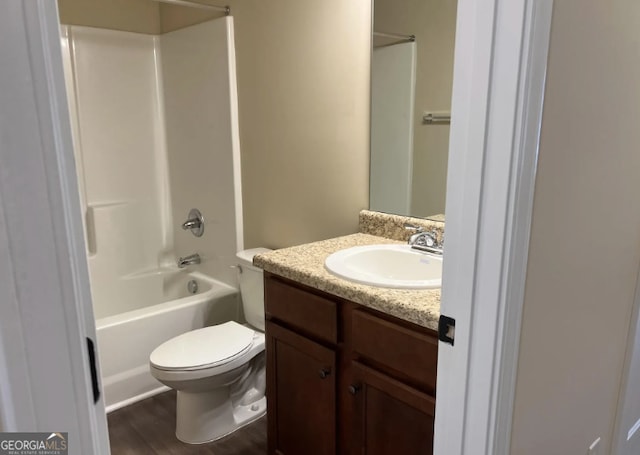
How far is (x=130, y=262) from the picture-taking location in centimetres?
300

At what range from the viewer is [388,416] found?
1307mm

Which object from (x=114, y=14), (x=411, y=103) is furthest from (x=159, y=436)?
(x=114, y=14)

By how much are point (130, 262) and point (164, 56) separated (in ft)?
4.29

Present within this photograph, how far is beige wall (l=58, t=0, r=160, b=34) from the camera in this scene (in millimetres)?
2604

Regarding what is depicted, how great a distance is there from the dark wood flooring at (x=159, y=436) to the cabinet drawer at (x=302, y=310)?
0.72 m

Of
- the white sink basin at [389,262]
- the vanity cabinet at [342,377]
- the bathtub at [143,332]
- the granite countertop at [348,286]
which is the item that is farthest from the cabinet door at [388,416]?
the bathtub at [143,332]

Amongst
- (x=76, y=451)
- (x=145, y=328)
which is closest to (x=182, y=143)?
(x=145, y=328)

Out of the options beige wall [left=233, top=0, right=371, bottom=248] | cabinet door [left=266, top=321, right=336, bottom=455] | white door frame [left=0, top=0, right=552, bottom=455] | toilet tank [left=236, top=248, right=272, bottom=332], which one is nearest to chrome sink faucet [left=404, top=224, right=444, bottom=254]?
beige wall [left=233, top=0, right=371, bottom=248]

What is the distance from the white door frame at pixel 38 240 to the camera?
0.43m

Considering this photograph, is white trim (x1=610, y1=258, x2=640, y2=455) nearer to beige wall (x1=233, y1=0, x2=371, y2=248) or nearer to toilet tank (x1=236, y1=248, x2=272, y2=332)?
beige wall (x1=233, y1=0, x2=371, y2=248)

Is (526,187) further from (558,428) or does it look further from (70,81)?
(70,81)

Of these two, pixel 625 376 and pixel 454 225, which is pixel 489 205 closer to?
pixel 454 225

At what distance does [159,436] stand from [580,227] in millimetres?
1900

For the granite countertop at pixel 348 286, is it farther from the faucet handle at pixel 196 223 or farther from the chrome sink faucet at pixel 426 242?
the faucet handle at pixel 196 223
